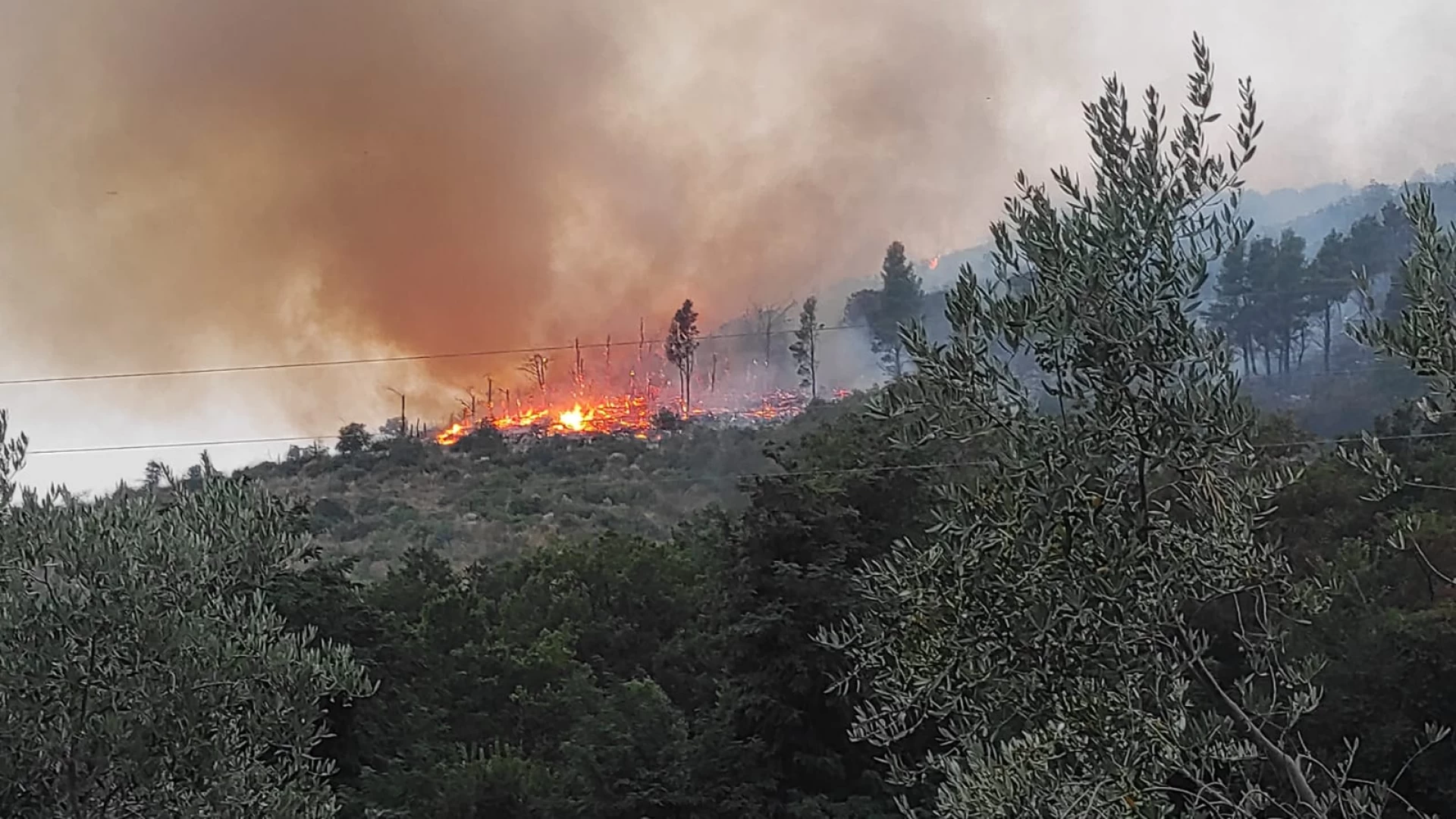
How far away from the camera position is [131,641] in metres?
5.12

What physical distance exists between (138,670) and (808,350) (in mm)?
10018

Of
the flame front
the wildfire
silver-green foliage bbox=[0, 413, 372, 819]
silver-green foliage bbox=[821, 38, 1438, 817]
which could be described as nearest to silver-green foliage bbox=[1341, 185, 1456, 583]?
silver-green foliage bbox=[821, 38, 1438, 817]

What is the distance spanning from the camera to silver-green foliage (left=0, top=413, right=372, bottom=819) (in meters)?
4.98

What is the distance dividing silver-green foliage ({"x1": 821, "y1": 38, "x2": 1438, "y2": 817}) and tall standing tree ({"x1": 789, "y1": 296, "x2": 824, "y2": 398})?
9704 millimetres

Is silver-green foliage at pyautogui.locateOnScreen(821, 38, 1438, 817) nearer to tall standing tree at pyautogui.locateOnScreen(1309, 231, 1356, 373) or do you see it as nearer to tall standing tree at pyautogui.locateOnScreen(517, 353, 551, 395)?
tall standing tree at pyautogui.locateOnScreen(1309, 231, 1356, 373)

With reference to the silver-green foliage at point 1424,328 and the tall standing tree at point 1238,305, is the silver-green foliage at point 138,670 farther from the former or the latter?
the silver-green foliage at point 1424,328

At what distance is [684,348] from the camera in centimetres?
1673

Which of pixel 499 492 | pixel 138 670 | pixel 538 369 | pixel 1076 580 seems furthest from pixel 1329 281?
pixel 499 492

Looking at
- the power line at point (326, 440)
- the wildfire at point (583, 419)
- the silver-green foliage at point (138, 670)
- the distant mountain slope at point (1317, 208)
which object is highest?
the distant mountain slope at point (1317, 208)

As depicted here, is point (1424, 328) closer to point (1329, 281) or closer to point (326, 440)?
point (1329, 281)

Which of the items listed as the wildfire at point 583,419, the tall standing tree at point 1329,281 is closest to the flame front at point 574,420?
the wildfire at point 583,419

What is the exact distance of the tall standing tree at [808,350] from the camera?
13.7 metres

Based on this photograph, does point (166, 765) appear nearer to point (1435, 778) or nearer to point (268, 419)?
A: point (1435, 778)

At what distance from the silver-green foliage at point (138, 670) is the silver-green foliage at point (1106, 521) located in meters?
3.65
